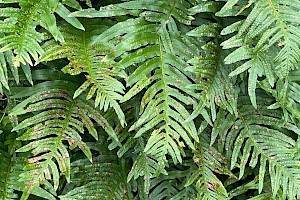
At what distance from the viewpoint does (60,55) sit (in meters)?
1.36

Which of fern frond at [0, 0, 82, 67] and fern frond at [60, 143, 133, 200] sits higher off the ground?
fern frond at [0, 0, 82, 67]

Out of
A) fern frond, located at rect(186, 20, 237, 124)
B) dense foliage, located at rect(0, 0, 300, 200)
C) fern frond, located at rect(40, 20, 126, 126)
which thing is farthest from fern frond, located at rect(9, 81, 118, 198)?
fern frond, located at rect(186, 20, 237, 124)

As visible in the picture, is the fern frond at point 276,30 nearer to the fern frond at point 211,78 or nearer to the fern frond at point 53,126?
the fern frond at point 211,78

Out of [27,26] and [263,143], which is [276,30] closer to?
[263,143]

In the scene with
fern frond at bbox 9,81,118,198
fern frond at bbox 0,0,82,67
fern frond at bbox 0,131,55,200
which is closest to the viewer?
fern frond at bbox 0,0,82,67

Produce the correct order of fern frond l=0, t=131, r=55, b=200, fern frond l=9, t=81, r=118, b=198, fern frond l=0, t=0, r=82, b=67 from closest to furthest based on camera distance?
fern frond l=0, t=0, r=82, b=67
fern frond l=9, t=81, r=118, b=198
fern frond l=0, t=131, r=55, b=200

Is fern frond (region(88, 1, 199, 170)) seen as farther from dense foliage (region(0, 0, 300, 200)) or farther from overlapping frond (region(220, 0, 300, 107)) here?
overlapping frond (region(220, 0, 300, 107))

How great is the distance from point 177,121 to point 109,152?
0.36 metres

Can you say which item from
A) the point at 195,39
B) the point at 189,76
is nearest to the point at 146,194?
the point at 189,76

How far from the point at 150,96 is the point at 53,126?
1.07 ft

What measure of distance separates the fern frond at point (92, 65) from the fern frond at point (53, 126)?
0.12 meters

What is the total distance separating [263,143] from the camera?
60.6 inches

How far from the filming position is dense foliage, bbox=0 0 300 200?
134cm

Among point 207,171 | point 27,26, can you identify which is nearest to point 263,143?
point 207,171
